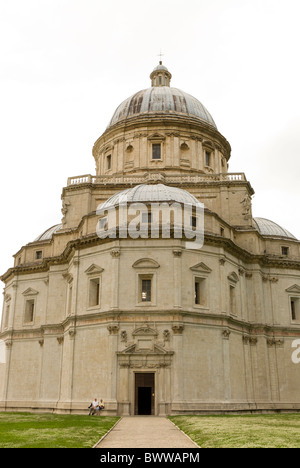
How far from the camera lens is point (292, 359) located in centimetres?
4228

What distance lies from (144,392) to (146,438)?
15117 mm

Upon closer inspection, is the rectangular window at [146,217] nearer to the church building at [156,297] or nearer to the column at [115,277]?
the church building at [156,297]

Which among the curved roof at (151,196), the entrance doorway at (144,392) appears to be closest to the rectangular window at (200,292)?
the curved roof at (151,196)

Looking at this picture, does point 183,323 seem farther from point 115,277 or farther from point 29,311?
point 29,311

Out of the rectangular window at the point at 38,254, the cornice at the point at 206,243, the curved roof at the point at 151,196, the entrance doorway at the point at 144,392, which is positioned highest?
the curved roof at the point at 151,196

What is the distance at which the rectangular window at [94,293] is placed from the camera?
36.8 metres

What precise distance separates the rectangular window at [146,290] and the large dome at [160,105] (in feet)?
76.9

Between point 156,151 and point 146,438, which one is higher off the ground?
point 156,151

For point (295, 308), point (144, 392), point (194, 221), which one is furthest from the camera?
point (295, 308)

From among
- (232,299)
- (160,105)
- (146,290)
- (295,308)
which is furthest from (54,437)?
(160,105)

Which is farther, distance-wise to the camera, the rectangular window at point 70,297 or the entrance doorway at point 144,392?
the rectangular window at point 70,297
